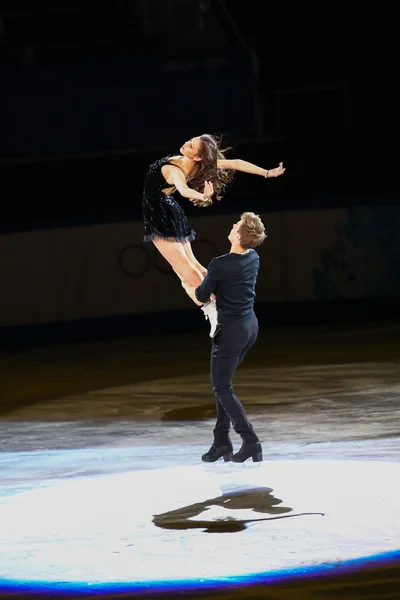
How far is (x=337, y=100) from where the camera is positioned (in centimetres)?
2052

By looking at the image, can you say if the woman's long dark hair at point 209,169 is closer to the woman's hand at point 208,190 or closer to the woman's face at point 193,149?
the woman's face at point 193,149

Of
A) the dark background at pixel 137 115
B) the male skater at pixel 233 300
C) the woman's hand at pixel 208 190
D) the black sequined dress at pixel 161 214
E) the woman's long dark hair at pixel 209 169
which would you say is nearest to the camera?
the male skater at pixel 233 300

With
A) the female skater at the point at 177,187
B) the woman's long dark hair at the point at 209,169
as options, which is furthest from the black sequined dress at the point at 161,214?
the woman's long dark hair at the point at 209,169

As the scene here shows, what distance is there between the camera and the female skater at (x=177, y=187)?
873cm

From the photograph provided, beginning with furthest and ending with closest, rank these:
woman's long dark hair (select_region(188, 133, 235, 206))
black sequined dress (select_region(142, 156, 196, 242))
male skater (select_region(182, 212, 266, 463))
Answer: black sequined dress (select_region(142, 156, 196, 242))
woman's long dark hair (select_region(188, 133, 235, 206))
male skater (select_region(182, 212, 266, 463))

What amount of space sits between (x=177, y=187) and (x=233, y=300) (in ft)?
3.32

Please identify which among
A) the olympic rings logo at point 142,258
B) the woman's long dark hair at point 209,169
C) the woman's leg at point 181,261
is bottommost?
the woman's leg at point 181,261

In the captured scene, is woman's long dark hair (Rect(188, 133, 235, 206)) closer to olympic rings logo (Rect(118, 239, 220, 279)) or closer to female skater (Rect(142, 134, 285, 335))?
female skater (Rect(142, 134, 285, 335))

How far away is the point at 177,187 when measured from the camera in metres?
8.69

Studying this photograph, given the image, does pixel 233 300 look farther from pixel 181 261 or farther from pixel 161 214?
pixel 161 214

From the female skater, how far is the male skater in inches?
22.3

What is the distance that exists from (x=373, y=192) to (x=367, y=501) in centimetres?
1395

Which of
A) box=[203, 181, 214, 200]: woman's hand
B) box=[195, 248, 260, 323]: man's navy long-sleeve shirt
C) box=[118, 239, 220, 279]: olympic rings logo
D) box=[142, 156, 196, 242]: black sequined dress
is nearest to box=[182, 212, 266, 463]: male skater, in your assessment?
box=[195, 248, 260, 323]: man's navy long-sleeve shirt

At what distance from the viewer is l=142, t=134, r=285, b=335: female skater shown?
873cm
